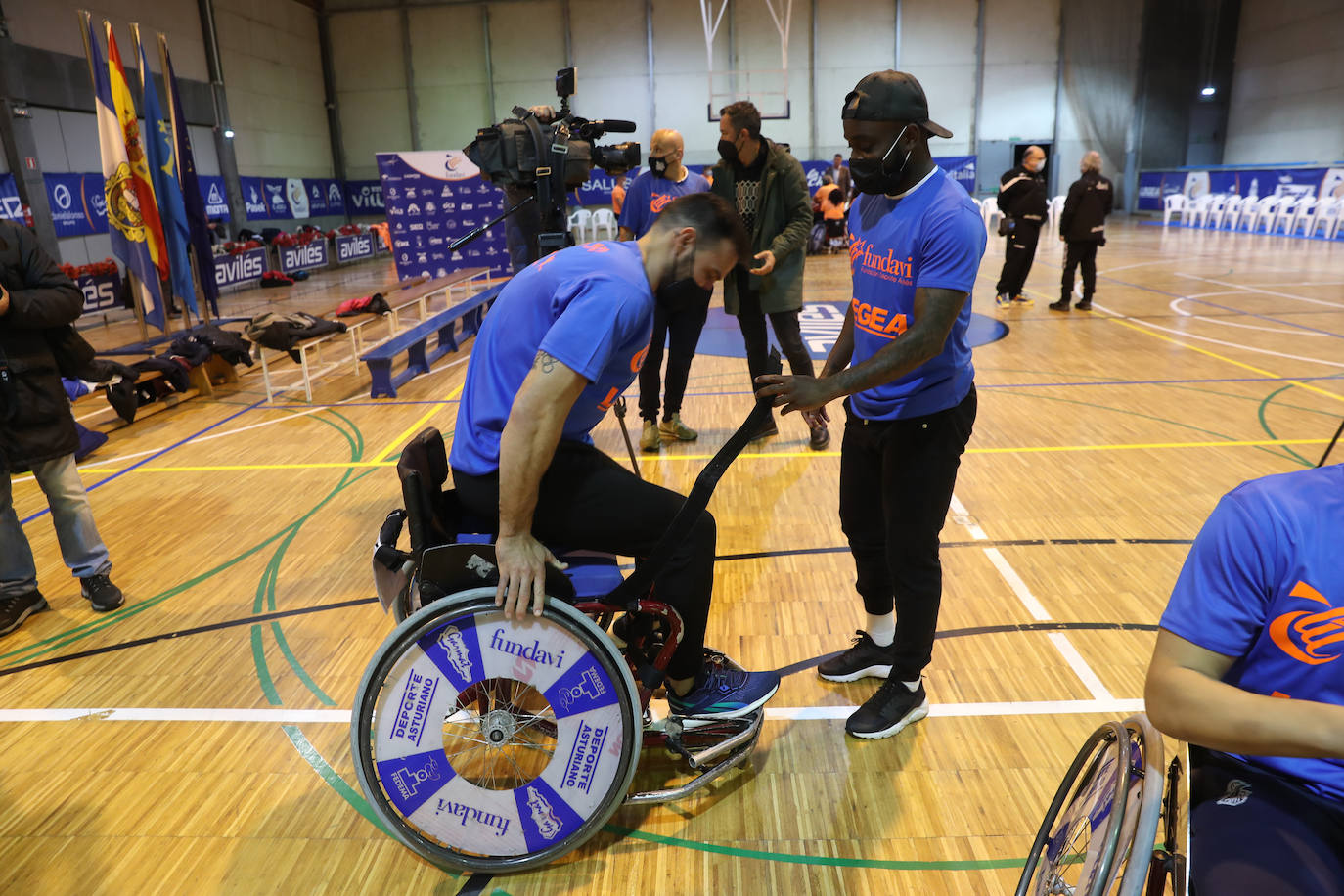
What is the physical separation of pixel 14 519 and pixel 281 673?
4.54 ft

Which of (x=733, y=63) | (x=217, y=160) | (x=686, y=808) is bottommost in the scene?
(x=686, y=808)

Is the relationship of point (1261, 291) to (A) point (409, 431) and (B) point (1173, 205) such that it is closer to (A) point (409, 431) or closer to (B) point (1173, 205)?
(A) point (409, 431)

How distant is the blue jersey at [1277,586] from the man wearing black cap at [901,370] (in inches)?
36.8

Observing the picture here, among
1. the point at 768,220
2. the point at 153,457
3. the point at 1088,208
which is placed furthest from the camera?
the point at 1088,208

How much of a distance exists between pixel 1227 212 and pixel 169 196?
63.8ft

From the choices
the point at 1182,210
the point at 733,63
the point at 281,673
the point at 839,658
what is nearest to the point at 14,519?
the point at 281,673

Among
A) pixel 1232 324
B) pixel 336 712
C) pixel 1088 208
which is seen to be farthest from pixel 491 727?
pixel 1232 324

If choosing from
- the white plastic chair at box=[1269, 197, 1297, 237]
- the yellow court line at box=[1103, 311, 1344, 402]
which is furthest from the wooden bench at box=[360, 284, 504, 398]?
the white plastic chair at box=[1269, 197, 1297, 237]

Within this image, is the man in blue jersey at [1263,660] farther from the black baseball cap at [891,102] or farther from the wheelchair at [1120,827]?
the black baseball cap at [891,102]

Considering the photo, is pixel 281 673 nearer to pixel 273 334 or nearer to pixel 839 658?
pixel 839 658

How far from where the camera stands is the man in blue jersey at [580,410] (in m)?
1.73

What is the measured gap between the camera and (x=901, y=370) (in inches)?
79.5

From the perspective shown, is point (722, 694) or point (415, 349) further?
point (415, 349)

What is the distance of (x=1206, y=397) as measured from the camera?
5.61 meters
